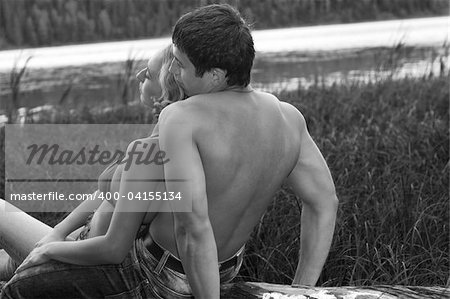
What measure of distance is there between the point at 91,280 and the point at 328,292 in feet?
2.02

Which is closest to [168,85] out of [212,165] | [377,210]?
[212,165]

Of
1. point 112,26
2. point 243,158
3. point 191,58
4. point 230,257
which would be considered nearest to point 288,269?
point 230,257

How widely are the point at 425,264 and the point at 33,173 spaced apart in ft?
6.62

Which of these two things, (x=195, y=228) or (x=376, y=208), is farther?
(x=376, y=208)

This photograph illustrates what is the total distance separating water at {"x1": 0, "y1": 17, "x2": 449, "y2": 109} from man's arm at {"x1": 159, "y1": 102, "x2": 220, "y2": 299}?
4.16 m

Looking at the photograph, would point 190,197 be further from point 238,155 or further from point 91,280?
point 91,280

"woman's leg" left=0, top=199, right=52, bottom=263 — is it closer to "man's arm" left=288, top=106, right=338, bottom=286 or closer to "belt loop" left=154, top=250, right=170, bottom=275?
"belt loop" left=154, top=250, right=170, bottom=275

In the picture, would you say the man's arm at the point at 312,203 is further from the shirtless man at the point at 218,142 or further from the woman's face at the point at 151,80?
the woman's face at the point at 151,80

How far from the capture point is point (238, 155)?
6.59 ft

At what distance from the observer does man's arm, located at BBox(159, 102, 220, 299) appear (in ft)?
6.22

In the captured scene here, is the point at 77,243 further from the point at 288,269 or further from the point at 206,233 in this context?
the point at 288,269

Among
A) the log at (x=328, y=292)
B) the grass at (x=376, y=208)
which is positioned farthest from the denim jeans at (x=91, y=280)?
the grass at (x=376, y=208)

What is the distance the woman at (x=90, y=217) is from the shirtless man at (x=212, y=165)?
0.24ft

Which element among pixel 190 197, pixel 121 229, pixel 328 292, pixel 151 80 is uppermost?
pixel 151 80
